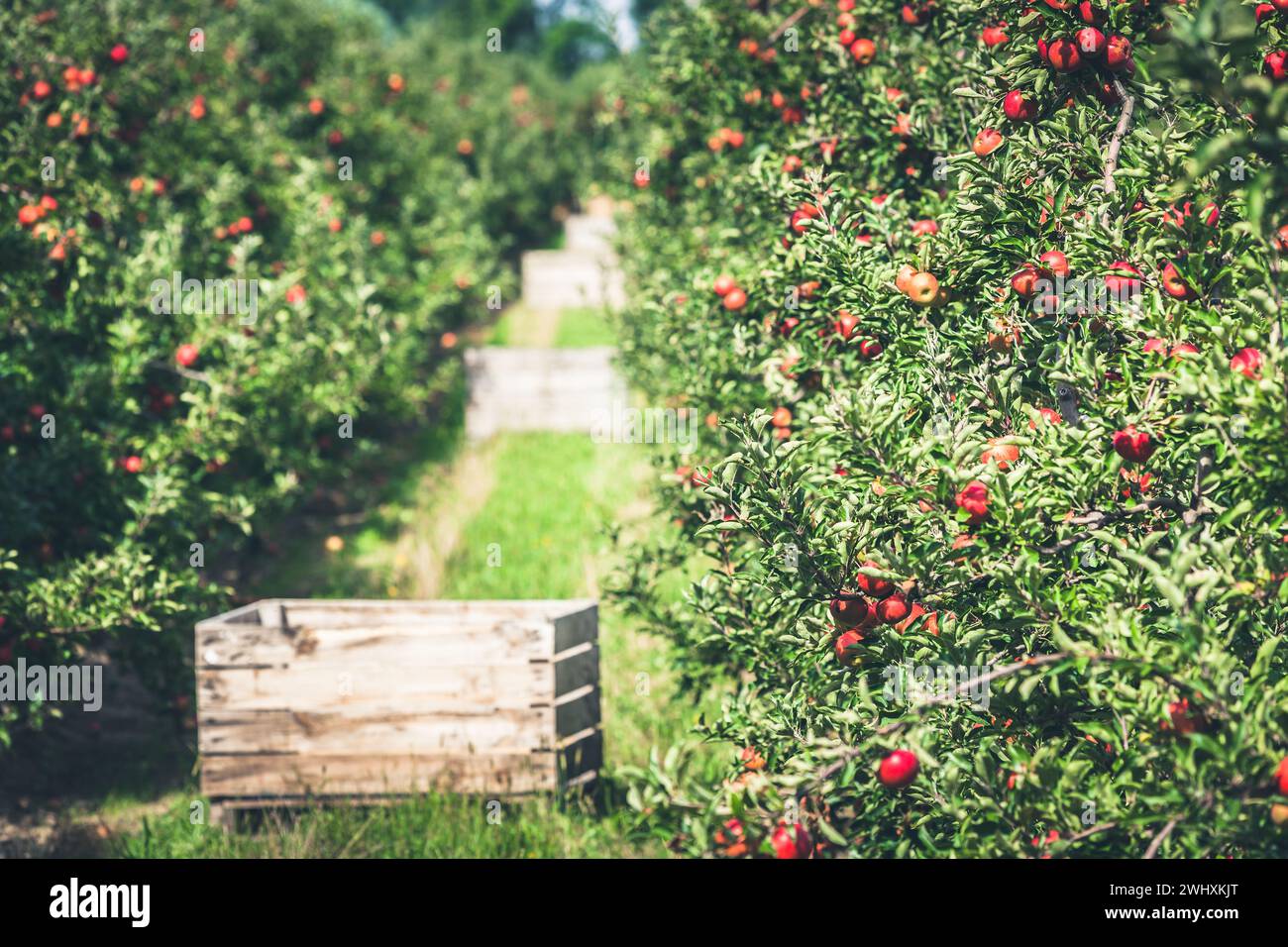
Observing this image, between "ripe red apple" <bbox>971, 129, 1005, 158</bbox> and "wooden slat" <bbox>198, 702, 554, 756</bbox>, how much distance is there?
2.83 metres

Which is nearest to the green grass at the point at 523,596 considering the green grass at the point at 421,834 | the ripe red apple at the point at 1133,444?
the green grass at the point at 421,834

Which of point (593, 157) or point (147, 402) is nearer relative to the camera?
point (147, 402)

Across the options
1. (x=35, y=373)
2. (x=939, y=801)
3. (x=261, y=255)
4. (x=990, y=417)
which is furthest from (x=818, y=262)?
(x=261, y=255)

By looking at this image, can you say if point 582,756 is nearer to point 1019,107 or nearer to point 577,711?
point 577,711

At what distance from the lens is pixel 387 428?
1080cm

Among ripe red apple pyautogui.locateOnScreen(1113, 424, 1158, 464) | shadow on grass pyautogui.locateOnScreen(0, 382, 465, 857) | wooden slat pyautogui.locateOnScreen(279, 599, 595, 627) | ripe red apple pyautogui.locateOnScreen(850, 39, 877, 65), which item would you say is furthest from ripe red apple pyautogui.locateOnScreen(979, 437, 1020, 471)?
shadow on grass pyautogui.locateOnScreen(0, 382, 465, 857)

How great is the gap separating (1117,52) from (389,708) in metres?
3.73

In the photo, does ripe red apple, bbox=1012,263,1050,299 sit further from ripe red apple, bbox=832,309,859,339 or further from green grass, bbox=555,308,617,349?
green grass, bbox=555,308,617,349

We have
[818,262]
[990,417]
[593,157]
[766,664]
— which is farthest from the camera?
[593,157]

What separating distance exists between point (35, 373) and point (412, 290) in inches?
201

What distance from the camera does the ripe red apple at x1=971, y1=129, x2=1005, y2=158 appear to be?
A: 9.93 ft

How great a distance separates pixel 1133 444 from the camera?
7.95ft

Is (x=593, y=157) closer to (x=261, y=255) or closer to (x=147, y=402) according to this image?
(x=261, y=255)

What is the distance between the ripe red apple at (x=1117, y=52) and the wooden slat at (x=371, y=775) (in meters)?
3.37
